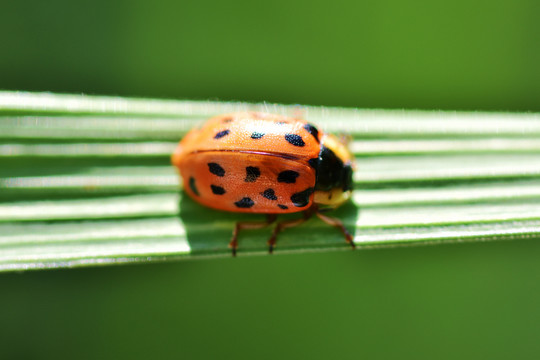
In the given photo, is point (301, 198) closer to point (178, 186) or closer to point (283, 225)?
point (283, 225)

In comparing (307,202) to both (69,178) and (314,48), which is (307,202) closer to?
(69,178)

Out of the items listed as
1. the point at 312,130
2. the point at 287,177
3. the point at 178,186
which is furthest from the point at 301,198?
the point at 178,186

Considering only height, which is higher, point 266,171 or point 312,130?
point 312,130

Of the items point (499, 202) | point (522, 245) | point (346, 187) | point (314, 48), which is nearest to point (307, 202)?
point (346, 187)

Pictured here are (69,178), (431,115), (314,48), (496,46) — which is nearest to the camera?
(69,178)

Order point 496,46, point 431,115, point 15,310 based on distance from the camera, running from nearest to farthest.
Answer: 1. point 431,115
2. point 15,310
3. point 496,46

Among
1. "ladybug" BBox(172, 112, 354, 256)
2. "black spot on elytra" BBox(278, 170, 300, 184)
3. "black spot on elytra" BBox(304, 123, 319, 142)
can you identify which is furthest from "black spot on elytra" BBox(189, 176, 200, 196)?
"black spot on elytra" BBox(304, 123, 319, 142)

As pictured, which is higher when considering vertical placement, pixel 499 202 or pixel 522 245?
pixel 522 245

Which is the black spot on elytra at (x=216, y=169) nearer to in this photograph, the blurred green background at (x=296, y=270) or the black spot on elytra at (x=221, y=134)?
the black spot on elytra at (x=221, y=134)
